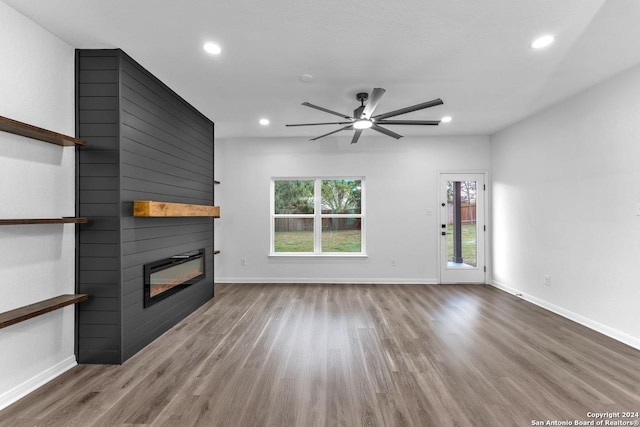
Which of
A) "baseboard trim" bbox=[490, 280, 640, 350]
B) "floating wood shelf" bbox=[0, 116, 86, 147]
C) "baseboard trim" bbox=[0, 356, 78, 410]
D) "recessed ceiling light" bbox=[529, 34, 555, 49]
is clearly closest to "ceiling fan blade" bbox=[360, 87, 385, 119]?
"recessed ceiling light" bbox=[529, 34, 555, 49]

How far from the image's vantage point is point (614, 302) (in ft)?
9.71

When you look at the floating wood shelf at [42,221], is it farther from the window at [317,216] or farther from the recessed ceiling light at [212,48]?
the window at [317,216]

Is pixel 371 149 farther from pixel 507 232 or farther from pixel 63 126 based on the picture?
pixel 63 126

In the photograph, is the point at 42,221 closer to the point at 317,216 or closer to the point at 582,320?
the point at 317,216

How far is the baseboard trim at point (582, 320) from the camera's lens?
109 inches

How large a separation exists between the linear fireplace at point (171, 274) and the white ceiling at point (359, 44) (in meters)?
2.03

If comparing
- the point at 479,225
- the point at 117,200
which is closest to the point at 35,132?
the point at 117,200

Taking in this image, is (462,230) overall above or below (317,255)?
above

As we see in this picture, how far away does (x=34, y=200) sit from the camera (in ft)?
6.97

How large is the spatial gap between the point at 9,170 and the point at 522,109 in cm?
560

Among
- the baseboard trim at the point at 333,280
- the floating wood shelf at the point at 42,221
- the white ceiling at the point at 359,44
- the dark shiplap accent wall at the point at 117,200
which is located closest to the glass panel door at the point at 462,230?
the baseboard trim at the point at 333,280

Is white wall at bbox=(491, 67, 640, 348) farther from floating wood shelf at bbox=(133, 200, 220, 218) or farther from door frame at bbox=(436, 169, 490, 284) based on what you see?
floating wood shelf at bbox=(133, 200, 220, 218)

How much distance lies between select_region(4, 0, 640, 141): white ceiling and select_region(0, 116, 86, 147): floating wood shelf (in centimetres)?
89

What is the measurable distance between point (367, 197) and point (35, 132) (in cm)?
447
